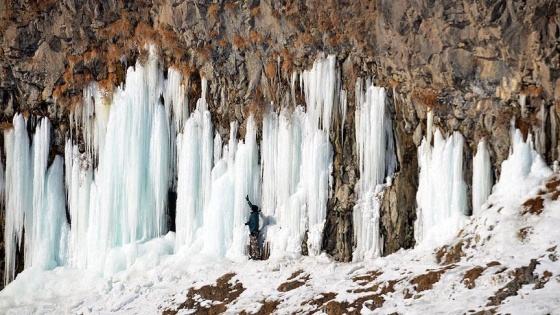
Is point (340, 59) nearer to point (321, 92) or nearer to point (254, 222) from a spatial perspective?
point (321, 92)

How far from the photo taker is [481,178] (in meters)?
26.5

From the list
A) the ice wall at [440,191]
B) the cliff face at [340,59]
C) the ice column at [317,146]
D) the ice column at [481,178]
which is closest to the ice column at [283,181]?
the ice column at [317,146]

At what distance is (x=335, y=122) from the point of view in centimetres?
2986

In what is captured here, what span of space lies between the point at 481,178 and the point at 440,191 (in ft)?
4.32

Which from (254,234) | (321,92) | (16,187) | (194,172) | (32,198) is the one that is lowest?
(254,234)

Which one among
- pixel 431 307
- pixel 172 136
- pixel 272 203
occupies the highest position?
pixel 172 136

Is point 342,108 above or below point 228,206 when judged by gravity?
above

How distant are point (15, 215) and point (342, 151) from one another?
508 inches

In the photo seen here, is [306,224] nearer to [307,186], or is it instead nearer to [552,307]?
[307,186]

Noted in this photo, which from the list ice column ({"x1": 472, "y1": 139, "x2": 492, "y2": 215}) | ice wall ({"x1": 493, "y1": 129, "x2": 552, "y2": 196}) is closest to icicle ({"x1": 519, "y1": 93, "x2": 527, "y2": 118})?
ice wall ({"x1": 493, "y1": 129, "x2": 552, "y2": 196})

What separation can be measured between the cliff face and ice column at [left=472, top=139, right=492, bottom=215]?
27 centimetres

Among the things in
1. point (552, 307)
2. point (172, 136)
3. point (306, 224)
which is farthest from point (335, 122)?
point (552, 307)

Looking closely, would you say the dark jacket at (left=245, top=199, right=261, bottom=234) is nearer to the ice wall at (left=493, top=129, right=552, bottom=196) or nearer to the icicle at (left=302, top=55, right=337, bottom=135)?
the icicle at (left=302, top=55, right=337, bottom=135)

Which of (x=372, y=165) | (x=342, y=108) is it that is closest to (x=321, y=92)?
(x=342, y=108)
